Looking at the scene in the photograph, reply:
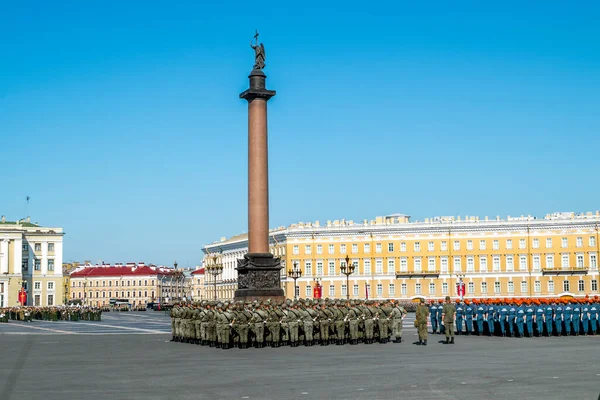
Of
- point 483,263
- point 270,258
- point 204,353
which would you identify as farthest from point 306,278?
point 204,353

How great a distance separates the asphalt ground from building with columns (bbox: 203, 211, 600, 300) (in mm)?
67027

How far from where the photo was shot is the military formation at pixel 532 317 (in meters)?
31.3

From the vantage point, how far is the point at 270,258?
3450 centimetres

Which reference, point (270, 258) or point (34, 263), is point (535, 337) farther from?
point (34, 263)

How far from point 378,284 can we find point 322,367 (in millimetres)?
81560

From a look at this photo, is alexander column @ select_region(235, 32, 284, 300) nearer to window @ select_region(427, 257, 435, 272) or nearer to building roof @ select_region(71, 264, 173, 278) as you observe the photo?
window @ select_region(427, 257, 435, 272)

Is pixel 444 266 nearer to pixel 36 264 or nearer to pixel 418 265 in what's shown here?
pixel 418 265

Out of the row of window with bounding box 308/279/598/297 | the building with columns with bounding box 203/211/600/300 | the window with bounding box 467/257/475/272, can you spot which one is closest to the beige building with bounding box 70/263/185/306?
the building with columns with bounding box 203/211/600/300

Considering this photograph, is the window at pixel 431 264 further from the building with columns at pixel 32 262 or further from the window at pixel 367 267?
the building with columns at pixel 32 262

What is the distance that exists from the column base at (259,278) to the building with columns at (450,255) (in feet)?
190

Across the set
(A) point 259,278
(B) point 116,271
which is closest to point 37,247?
(B) point 116,271

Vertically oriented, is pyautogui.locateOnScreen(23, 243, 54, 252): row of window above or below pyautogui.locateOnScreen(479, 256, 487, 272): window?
above

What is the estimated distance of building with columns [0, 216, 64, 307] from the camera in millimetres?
118500

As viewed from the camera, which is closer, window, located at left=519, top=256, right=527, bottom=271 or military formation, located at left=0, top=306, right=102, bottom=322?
military formation, located at left=0, top=306, right=102, bottom=322
